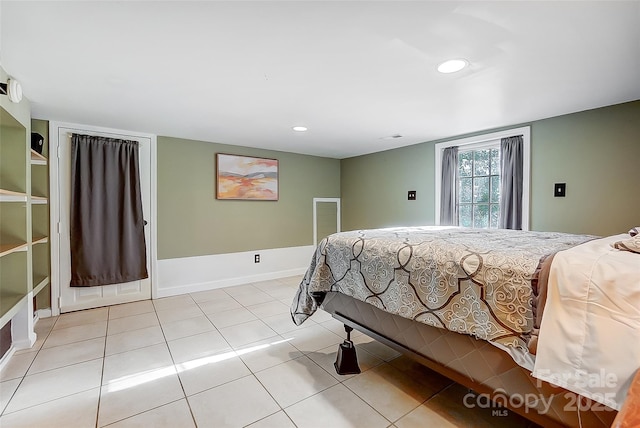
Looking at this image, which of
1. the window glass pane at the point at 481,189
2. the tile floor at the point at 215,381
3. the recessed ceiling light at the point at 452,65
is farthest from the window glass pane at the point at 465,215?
the recessed ceiling light at the point at 452,65

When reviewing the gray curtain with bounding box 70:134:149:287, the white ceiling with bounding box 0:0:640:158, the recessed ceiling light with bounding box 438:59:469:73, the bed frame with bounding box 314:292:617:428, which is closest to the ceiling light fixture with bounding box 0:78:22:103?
the white ceiling with bounding box 0:0:640:158

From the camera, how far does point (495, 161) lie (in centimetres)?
346

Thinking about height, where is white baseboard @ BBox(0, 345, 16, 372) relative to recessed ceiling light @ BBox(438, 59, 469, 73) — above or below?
below

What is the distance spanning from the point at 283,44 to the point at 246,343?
2257 mm

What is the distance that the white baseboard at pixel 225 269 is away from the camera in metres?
3.82

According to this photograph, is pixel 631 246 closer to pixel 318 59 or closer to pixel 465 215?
pixel 318 59

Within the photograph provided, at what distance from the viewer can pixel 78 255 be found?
10.5 feet

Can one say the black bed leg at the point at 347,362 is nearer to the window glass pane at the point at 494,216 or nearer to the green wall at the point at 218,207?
the window glass pane at the point at 494,216

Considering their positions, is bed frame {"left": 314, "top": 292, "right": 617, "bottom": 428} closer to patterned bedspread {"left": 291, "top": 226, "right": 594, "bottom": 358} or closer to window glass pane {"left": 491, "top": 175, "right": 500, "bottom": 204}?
patterned bedspread {"left": 291, "top": 226, "right": 594, "bottom": 358}

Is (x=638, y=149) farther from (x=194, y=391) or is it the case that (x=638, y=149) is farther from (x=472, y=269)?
(x=194, y=391)

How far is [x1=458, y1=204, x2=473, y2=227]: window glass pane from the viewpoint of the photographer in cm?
366

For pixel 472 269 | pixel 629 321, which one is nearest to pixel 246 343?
pixel 472 269

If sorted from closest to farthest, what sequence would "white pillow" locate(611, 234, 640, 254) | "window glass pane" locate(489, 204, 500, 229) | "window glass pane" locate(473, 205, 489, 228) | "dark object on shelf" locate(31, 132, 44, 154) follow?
"white pillow" locate(611, 234, 640, 254)
"dark object on shelf" locate(31, 132, 44, 154)
"window glass pane" locate(489, 204, 500, 229)
"window glass pane" locate(473, 205, 489, 228)

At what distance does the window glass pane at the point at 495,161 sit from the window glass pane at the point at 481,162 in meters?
0.06
